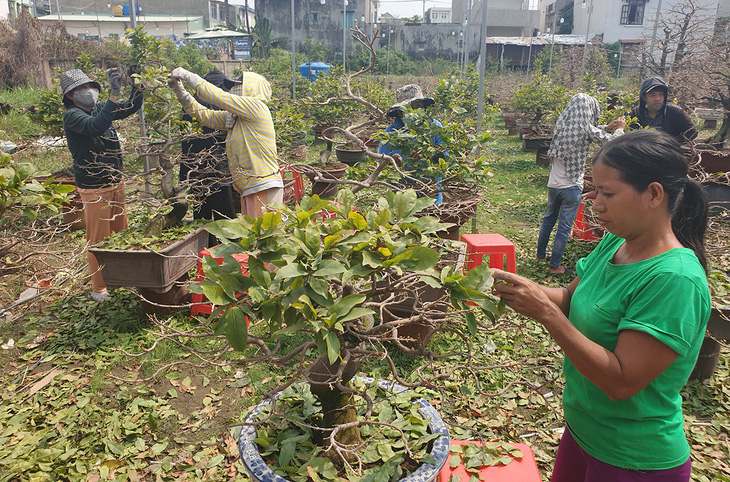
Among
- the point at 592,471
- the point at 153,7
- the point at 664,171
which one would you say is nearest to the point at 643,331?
the point at 664,171

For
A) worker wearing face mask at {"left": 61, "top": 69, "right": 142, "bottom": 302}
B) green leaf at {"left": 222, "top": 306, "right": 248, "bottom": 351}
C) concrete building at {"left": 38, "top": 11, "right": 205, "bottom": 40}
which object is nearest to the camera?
green leaf at {"left": 222, "top": 306, "right": 248, "bottom": 351}

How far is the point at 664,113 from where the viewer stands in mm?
5805

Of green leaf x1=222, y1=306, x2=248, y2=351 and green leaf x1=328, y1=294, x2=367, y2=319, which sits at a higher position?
green leaf x1=328, y1=294, x2=367, y2=319

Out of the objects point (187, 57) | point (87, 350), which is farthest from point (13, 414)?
point (187, 57)

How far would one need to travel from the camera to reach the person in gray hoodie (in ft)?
18.5

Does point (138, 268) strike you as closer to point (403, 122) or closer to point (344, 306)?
point (403, 122)

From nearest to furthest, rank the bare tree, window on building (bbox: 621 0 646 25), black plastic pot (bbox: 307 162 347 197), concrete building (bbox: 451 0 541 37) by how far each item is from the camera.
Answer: black plastic pot (bbox: 307 162 347 197) < the bare tree < window on building (bbox: 621 0 646 25) < concrete building (bbox: 451 0 541 37)

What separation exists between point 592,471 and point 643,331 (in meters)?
0.58

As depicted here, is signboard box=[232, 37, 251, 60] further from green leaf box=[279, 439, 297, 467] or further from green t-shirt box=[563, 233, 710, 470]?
green t-shirt box=[563, 233, 710, 470]

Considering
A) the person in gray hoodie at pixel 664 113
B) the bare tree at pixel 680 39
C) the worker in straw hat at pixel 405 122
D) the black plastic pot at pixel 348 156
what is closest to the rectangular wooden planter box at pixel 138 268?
the worker in straw hat at pixel 405 122

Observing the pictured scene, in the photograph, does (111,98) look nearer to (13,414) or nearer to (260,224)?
(13,414)

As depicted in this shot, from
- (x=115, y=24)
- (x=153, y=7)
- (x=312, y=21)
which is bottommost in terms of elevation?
(x=115, y=24)

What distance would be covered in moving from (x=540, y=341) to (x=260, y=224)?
321cm

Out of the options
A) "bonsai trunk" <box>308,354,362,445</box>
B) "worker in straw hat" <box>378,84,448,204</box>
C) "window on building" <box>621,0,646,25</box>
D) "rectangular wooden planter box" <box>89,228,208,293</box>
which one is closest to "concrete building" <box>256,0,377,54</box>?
"window on building" <box>621,0,646,25</box>
